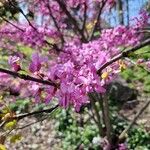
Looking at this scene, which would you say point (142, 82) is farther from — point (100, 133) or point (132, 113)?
point (100, 133)

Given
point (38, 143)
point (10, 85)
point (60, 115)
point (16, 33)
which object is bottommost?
point (38, 143)

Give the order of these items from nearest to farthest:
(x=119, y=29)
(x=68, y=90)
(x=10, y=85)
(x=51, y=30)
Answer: (x=68, y=90), (x=119, y=29), (x=51, y=30), (x=10, y=85)

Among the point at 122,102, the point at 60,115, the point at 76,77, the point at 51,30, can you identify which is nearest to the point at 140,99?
the point at 122,102

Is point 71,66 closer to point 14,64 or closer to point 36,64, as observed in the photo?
point 36,64

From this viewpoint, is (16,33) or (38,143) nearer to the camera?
(16,33)

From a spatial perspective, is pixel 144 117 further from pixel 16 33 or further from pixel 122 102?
pixel 16 33

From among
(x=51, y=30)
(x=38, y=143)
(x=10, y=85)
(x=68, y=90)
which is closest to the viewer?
(x=68, y=90)

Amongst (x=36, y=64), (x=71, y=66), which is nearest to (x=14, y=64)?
(x=36, y=64)

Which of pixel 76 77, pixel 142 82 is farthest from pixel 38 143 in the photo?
pixel 76 77

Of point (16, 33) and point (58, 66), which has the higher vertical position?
point (16, 33)
